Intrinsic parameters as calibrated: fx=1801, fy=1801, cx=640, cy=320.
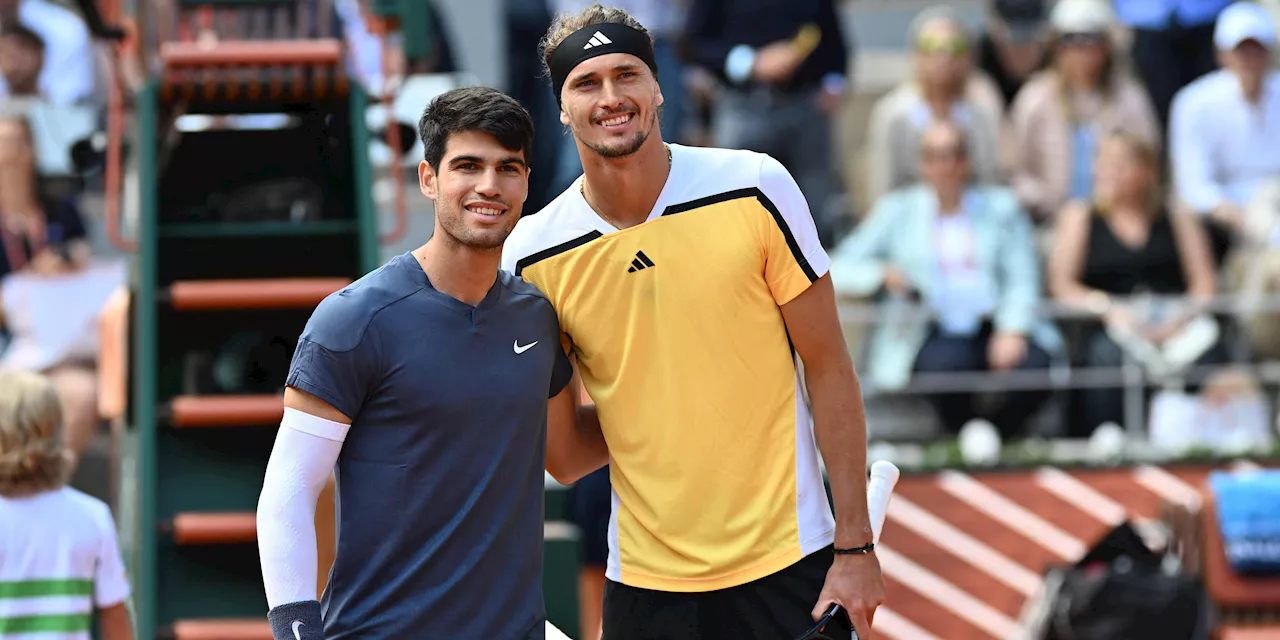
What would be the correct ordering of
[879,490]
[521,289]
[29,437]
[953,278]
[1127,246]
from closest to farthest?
[521,289], [879,490], [29,437], [953,278], [1127,246]

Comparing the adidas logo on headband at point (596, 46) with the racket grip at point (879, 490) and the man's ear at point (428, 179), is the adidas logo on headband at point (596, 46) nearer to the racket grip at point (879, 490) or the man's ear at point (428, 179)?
the man's ear at point (428, 179)

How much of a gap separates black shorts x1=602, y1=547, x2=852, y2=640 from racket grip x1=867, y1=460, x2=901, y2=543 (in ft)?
0.55

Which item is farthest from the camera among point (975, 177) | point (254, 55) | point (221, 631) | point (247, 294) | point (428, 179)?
point (975, 177)

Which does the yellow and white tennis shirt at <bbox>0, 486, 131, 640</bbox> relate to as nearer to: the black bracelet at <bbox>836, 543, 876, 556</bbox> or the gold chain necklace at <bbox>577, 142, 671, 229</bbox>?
the gold chain necklace at <bbox>577, 142, 671, 229</bbox>

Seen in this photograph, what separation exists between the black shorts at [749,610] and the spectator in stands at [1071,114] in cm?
597

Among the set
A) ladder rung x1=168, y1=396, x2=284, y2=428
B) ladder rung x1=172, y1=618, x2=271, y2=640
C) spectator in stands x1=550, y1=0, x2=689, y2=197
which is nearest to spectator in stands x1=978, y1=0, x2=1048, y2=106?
spectator in stands x1=550, y1=0, x2=689, y2=197

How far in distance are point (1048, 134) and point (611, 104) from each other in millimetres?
6266

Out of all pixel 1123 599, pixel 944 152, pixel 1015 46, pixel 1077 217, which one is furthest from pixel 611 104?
pixel 1015 46

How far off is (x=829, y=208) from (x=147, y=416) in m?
4.53

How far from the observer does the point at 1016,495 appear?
8.18m

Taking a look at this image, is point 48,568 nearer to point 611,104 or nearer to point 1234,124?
point 611,104

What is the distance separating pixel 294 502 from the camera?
11.1 ft

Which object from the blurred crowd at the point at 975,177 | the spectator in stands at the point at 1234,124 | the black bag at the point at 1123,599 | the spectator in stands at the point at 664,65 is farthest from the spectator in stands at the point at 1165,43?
the black bag at the point at 1123,599

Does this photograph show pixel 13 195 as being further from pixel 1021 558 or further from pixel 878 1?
pixel 878 1
